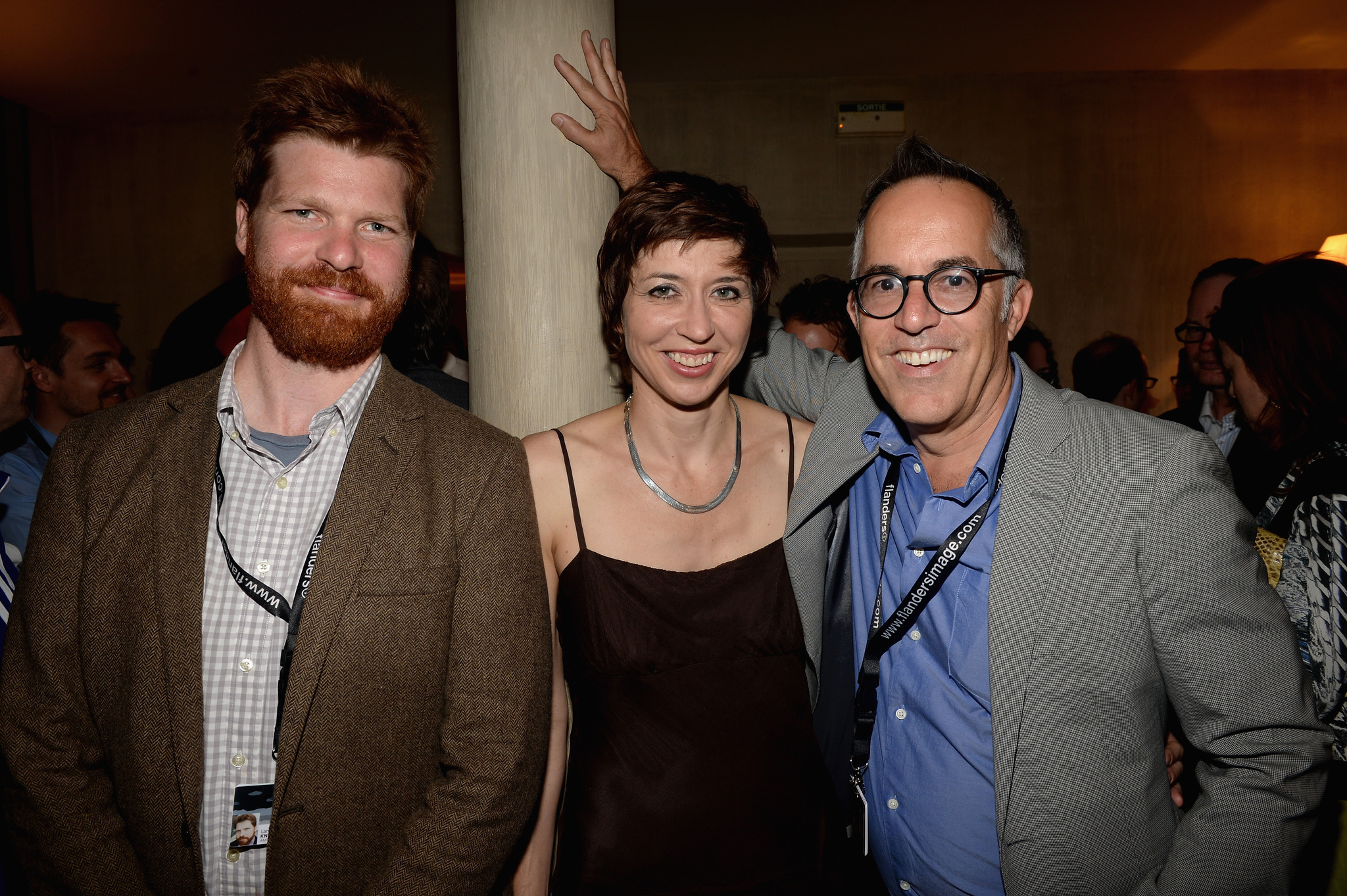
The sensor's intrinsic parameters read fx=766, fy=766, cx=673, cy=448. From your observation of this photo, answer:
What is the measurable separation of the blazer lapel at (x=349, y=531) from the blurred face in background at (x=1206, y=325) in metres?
4.26

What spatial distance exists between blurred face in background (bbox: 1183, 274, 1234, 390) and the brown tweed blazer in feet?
13.8

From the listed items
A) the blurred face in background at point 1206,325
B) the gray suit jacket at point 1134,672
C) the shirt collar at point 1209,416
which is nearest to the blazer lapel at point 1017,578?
the gray suit jacket at point 1134,672

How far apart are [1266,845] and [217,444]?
2107 mm

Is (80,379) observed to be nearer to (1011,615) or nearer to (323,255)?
(323,255)

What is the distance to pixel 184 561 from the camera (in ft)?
4.79

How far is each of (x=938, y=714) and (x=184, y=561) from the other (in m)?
1.53

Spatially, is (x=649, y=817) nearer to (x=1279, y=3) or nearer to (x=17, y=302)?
(x=1279, y=3)

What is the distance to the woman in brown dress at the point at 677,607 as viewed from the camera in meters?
1.82

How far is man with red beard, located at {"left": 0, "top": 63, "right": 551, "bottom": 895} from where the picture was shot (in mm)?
1428

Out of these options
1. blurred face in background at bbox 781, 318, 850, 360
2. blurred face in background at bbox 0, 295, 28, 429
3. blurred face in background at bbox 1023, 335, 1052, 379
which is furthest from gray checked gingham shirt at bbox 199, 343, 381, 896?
blurred face in background at bbox 1023, 335, 1052, 379

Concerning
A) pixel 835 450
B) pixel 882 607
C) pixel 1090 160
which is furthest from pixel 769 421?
pixel 1090 160

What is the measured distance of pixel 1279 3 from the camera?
5926mm

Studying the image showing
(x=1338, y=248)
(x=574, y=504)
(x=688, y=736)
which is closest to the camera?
(x=688, y=736)

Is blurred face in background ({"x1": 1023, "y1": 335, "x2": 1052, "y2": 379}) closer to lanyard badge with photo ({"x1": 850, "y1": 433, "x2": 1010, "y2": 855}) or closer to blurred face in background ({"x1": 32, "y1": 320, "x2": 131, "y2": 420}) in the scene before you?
lanyard badge with photo ({"x1": 850, "y1": 433, "x2": 1010, "y2": 855})
